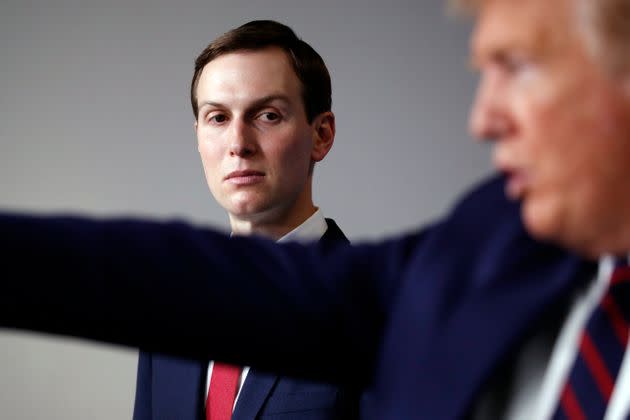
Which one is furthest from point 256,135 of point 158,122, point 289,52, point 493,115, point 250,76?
point 158,122

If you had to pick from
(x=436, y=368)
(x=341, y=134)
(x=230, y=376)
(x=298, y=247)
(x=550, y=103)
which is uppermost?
(x=341, y=134)

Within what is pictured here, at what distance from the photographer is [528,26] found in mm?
678

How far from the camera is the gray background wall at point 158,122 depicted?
3176mm

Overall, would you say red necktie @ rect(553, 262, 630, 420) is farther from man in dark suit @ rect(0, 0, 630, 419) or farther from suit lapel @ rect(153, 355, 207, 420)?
suit lapel @ rect(153, 355, 207, 420)

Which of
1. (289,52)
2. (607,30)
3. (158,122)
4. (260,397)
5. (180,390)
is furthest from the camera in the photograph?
(158,122)

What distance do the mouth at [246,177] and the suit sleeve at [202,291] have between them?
2.79ft

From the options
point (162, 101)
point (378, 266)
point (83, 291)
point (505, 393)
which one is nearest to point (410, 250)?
point (378, 266)

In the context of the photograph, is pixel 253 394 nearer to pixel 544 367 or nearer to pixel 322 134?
pixel 322 134

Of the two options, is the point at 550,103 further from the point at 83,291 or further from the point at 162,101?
the point at 162,101

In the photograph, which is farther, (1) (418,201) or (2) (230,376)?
(1) (418,201)

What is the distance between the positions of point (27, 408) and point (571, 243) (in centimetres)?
291

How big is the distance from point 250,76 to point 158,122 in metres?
1.55

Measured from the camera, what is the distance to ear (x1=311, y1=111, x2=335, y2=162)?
1.87 meters

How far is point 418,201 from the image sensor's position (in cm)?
318
